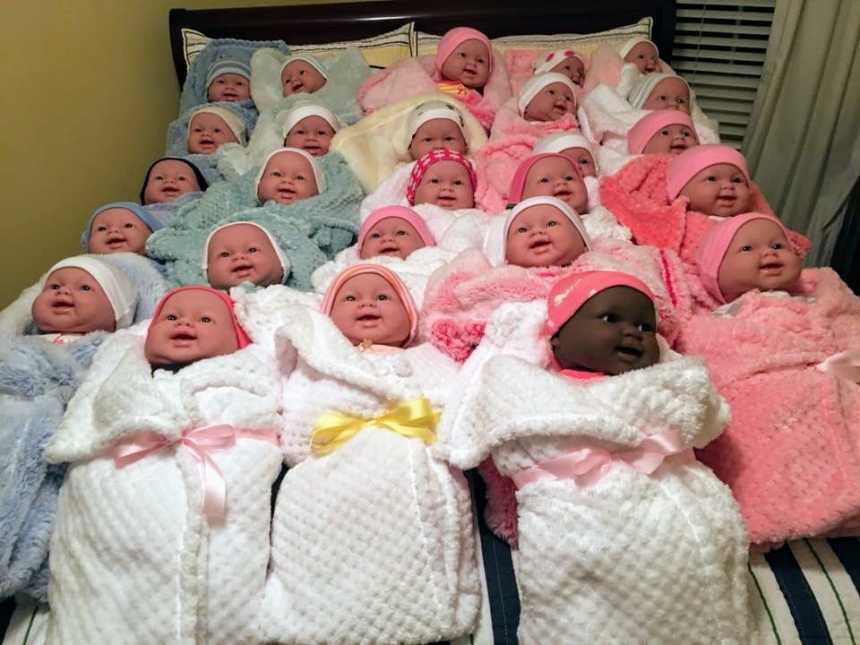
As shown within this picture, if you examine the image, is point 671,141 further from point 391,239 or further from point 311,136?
point 311,136

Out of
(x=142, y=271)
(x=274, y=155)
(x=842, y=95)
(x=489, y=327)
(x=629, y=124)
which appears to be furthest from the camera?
(x=842, y=95)

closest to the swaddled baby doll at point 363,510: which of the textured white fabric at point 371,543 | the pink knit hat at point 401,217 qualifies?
the textured white fabric at point 371,543

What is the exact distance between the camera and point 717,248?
1.37 meters

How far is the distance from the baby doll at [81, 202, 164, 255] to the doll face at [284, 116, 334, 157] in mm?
588

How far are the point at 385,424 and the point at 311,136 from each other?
55.2 inches

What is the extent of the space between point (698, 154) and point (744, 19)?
55.6 inches

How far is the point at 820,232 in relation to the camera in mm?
2377

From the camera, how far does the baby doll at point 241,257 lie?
150cm

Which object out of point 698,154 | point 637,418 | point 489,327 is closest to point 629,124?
point 698,154

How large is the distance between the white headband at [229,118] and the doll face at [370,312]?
1.28 m

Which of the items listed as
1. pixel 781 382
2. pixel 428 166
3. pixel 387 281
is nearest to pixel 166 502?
pixel 387 281

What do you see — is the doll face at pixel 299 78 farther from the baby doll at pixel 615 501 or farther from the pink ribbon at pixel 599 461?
the pink ribbon at pixel 599 461

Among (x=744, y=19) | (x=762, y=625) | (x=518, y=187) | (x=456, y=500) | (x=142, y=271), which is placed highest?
(x=744, y=19)

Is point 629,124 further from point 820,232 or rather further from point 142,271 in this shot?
point 142,271
